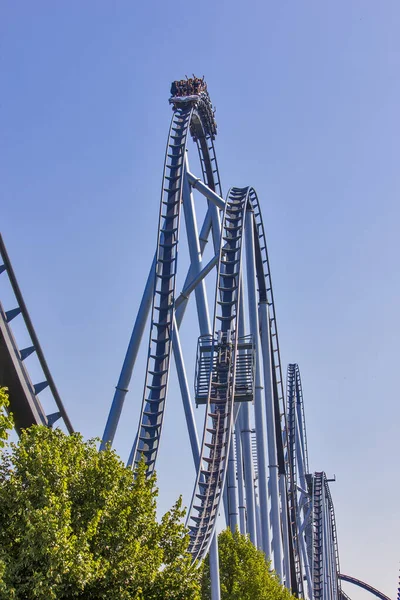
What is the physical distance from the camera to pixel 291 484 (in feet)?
110

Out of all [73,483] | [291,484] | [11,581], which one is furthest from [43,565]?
[291,484]

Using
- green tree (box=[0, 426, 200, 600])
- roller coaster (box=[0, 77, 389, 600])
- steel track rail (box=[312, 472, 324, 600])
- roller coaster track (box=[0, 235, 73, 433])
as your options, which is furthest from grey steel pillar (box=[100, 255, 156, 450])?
steel track rail (box=[312, 472, 324, 600])

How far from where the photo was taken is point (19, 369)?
10.7m

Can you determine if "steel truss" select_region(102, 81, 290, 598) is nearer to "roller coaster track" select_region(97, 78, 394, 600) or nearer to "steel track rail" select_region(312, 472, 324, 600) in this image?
"roller coaster track" select_region(97, 78, 394, 600)


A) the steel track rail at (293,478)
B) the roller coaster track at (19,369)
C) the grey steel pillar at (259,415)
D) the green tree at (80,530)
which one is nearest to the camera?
the green tree at (80,530)

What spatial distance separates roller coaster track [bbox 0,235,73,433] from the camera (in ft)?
34.8

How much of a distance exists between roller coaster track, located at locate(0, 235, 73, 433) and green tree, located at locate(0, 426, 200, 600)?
2.47ft

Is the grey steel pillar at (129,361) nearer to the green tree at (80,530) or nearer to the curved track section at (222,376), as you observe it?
the curved track section at (222,376)

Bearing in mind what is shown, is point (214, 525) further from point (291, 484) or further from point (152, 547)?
point (291, 484)

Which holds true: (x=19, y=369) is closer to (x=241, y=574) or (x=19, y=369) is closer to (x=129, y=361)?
(x=129, y=361)

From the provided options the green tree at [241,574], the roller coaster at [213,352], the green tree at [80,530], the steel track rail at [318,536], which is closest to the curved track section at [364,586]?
the steel track rail at [318,536]

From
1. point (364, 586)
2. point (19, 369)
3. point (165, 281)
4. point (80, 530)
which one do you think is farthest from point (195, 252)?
point (364, 586)

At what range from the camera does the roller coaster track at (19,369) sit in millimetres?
10602

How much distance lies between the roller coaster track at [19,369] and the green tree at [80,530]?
754mm
